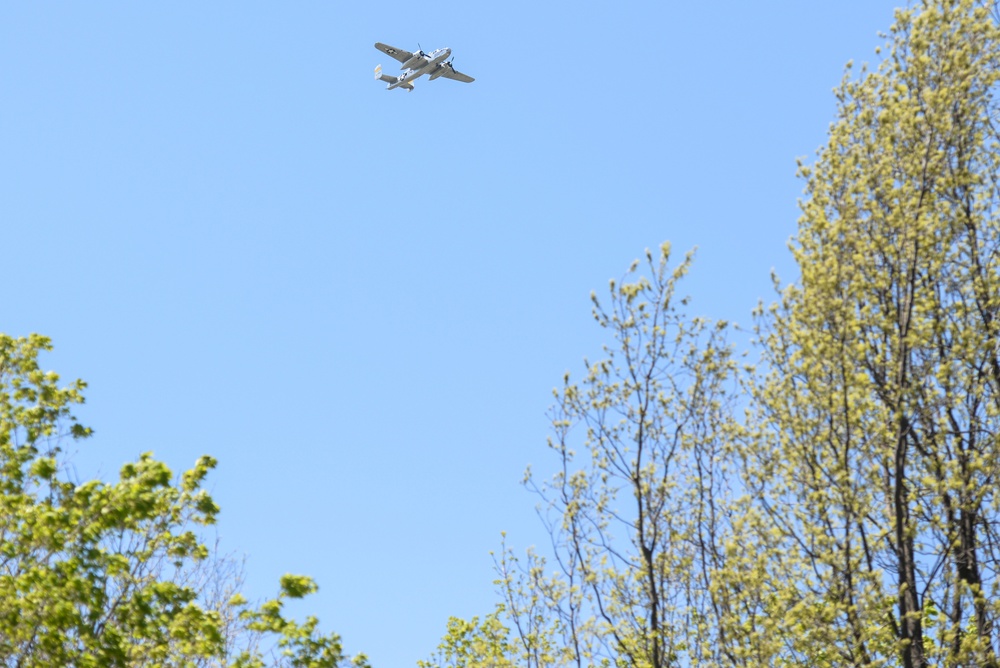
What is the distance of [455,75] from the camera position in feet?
207

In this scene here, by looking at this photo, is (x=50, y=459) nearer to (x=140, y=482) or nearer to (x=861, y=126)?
(x=140, y=482)

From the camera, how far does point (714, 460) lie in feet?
58.2

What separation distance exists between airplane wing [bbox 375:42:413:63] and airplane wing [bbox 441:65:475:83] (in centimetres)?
211

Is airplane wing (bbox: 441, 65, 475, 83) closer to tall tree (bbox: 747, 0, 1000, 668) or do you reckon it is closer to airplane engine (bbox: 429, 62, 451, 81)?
airplane engine (bbox: 429, 62, 451, 81)

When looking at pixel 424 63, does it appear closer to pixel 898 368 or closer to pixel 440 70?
pixel 440 70

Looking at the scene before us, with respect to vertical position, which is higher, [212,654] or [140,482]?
[140,482]

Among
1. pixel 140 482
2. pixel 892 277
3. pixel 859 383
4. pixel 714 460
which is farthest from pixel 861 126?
pixel 140 482

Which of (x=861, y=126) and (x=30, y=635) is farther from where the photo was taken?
(x=861, y=126)

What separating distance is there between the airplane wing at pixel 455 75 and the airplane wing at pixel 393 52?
211 centimetres

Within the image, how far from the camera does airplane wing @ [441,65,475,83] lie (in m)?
62.6

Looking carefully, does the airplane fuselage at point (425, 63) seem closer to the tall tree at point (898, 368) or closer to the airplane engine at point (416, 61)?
the airplane engine at point (416, 61)

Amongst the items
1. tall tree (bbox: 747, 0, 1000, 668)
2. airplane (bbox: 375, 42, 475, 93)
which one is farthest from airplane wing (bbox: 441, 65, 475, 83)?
tall tree (bbox: 747, 0, 1000, 668)

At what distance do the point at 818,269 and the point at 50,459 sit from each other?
11.7 meters

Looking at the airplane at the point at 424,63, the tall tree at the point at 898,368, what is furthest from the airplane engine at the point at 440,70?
the tall tree at the point at 898,368
